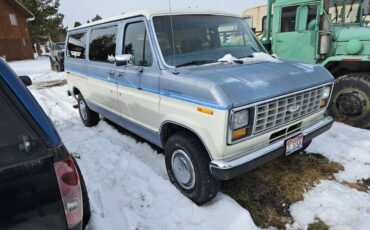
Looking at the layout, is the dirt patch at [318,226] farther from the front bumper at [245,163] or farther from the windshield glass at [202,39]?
the windshield glass at [202,39]

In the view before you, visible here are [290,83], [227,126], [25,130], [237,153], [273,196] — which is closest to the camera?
[25,130]

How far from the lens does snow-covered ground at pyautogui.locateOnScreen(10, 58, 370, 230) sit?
3.00 m

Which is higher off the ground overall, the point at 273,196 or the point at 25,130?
the point at 25,130

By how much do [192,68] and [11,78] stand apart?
1.98 m

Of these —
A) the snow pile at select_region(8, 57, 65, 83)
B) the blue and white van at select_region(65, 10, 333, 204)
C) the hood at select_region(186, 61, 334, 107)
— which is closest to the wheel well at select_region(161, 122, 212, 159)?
the blue and white van at select_region(65, 10, 333, 204)

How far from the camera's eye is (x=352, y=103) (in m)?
5.52

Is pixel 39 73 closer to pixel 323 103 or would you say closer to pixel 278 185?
pixel 278 185

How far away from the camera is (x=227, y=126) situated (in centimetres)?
258

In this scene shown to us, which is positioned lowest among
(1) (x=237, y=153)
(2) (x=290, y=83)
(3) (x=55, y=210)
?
(1) (x=237, y=153)

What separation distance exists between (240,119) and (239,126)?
0.23ft

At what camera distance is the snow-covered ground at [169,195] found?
3002mm

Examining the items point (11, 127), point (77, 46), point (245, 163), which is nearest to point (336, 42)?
point (245, 163)

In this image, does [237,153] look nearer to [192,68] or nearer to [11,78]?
[192,68]

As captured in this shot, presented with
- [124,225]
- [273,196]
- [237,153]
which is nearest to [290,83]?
[237,153]
